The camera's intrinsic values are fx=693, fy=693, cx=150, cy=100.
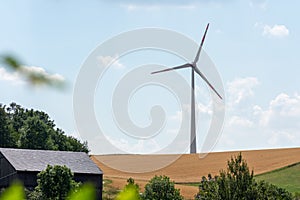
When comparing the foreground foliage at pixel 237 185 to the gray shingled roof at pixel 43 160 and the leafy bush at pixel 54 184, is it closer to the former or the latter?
the leafy bush at pixel 54 184

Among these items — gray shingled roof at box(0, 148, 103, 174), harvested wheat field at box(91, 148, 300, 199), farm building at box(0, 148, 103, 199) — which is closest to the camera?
farm building at box(0, 148, 103, 199)

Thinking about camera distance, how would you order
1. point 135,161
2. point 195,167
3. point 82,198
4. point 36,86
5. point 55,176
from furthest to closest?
1. point 135,161
2. point 195,167
3. point 55,176
4. point 36,86
5. point 82,198

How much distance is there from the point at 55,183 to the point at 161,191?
22.2ft

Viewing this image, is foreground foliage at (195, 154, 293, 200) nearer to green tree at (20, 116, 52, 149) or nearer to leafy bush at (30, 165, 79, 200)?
leafy bush at (30, 165, 79, 200)

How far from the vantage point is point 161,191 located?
42.0m

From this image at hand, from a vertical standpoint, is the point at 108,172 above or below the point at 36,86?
above

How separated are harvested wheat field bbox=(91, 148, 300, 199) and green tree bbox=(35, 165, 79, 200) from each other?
2448 centimetres

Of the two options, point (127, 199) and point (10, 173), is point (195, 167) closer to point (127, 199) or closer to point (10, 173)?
point (10, 173)

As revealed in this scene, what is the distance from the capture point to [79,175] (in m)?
54.5

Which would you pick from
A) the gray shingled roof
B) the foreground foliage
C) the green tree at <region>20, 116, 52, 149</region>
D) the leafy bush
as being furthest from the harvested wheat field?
the foreground foliage

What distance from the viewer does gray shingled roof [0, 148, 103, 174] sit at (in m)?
52.4

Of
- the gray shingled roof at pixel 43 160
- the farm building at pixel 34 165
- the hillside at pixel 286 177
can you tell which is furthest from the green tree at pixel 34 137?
the hillside at pixel 286 177

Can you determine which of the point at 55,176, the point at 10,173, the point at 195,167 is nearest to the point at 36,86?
the point at 55,176

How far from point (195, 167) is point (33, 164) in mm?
30918
